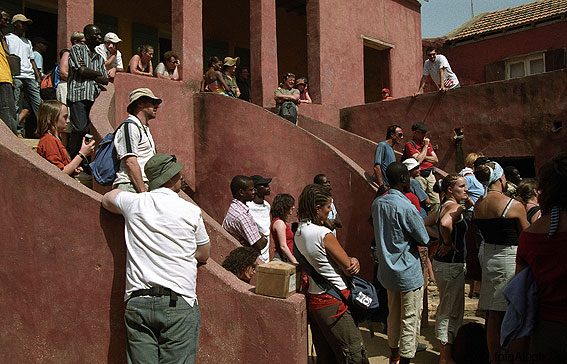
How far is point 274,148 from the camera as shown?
8141 mm

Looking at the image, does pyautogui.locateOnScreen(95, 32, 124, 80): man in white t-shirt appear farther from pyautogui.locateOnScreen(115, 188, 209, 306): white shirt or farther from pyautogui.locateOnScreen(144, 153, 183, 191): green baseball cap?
pyautogui.locateOnScreen(115, 188, 209, 306): white shirt

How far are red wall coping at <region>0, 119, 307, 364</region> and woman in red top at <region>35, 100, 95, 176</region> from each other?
83 centimetres

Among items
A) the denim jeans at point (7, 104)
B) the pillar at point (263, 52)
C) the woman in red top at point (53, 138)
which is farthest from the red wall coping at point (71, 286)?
the pillar at point (263, 52)

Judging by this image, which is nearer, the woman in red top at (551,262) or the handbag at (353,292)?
the woman in red top at (551,262)

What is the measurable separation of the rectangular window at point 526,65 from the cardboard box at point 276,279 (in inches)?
596

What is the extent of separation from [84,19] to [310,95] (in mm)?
5192

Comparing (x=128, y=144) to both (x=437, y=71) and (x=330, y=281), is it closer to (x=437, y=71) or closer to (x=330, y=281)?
(x=330, y=281)

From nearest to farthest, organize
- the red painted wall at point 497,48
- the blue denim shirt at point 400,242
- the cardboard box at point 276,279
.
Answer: the cardboard box at point 276,279 < the blue denim shirt at point 400,242 < the red painted wall at point 497,48

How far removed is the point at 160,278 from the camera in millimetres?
3096

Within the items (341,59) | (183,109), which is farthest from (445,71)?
(183,109)

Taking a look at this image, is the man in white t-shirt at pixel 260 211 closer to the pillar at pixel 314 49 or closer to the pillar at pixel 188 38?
the pillar at pixel 188 38

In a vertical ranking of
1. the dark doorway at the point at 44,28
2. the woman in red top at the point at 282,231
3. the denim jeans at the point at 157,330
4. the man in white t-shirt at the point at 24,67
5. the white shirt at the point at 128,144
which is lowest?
the denim jeans at the point at 157,330

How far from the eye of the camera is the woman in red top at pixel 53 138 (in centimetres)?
475

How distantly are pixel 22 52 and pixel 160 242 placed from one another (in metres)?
6.14
